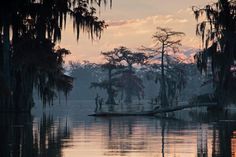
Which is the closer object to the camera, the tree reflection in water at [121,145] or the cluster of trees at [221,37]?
the tree reflection in water at [121,145]

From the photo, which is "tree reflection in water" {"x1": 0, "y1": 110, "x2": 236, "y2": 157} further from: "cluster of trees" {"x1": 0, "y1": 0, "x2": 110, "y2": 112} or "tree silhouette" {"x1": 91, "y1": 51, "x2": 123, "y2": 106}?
"tree silhouette" {"x1": 91, "y1": 51, "x2": 123, "y2": 106}

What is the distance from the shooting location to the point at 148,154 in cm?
1602

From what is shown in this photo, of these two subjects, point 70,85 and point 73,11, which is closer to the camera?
point 73,11

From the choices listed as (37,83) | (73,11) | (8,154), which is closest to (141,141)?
(8,154)

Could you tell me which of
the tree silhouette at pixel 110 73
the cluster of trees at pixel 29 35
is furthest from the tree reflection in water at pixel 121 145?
the tree silhouette at pixel 110 73

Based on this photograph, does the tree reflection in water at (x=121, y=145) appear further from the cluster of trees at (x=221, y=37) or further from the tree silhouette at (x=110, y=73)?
the tree silhouette at (x=110, y=73)

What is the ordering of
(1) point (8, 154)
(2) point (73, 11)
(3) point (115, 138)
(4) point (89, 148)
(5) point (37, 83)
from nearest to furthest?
(1) point (8, 154) → (4) point (89, 148) → (3) point (115, 138) → (2) point (73, 11) → (5) point (37, 83)

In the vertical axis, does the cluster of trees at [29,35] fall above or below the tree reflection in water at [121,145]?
above

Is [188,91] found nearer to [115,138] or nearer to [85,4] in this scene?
[85,4]

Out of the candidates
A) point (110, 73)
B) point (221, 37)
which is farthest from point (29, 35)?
point (110, 73)

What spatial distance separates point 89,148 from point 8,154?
272cm

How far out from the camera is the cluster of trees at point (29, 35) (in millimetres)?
36625

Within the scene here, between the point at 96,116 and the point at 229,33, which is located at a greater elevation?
the point at 229,33

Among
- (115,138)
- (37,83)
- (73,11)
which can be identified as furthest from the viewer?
(37,83)
